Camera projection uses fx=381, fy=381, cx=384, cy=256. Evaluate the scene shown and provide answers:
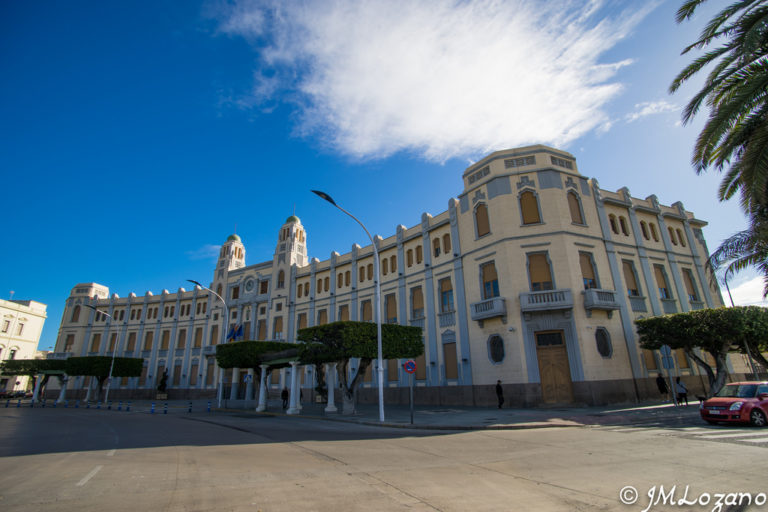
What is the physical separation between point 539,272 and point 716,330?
8.78m

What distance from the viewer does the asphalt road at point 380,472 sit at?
5.34 m

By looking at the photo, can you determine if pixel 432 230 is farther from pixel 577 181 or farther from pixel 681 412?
pixel 681 412

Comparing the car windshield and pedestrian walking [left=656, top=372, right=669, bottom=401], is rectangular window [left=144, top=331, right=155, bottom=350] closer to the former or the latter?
pedestrian walking [left=656, top=372, right=669, bottom=401]

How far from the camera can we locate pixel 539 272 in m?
23.0

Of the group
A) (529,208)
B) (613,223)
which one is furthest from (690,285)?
(529,208)

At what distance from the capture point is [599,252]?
79.4 feet

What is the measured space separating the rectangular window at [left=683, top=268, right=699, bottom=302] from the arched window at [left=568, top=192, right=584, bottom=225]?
10.8 metres

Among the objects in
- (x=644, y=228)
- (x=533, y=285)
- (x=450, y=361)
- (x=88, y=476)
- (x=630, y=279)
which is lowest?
(x=88, y=476)

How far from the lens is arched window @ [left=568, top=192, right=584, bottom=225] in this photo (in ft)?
80.6

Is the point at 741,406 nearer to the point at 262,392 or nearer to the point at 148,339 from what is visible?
the point at 262,392

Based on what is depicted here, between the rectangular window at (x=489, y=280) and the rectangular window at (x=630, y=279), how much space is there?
852cm

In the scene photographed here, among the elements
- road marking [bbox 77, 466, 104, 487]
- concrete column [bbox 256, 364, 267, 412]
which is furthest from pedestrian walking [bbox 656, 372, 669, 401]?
road marking [bbox 77, 466, 104, 487]

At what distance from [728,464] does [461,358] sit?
1854cm

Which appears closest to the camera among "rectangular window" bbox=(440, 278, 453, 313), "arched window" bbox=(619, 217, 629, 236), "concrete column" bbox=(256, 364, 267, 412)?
"arched window" bbox=(619, 217, 629, 236)
